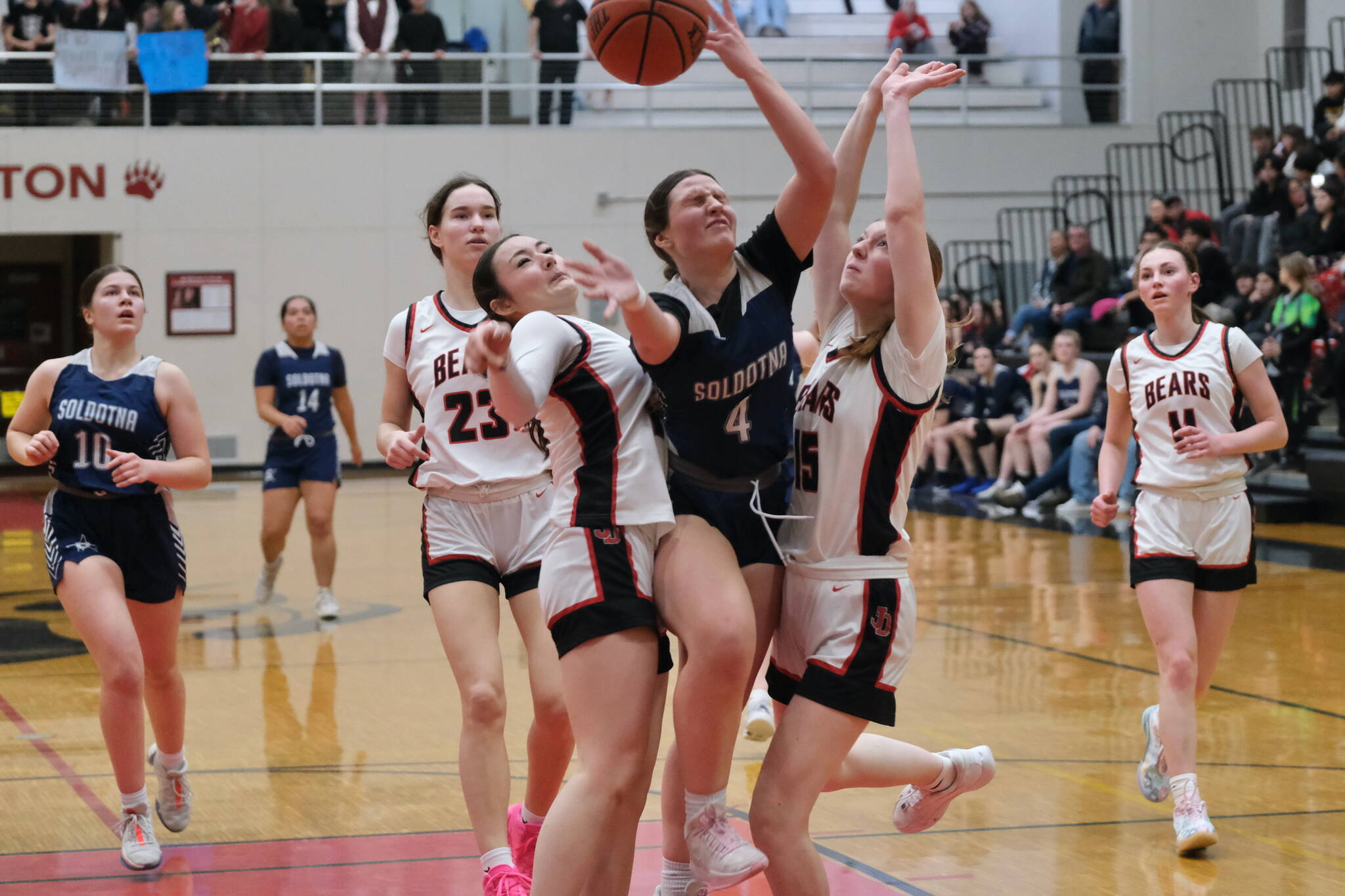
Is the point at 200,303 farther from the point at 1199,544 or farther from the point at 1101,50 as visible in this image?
the point at 1199,544

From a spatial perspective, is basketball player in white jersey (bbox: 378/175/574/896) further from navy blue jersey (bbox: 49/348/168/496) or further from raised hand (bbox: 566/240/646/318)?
raised hand (bbox: 566/240/646/318)

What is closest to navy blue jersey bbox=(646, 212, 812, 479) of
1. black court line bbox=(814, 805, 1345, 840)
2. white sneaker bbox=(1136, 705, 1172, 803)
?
black court line bbox=(814, 805, 1345, 840)

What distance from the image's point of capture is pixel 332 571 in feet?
29.2

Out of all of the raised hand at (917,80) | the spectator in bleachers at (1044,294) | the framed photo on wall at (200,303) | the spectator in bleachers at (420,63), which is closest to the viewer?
the raised hand at (917,80)

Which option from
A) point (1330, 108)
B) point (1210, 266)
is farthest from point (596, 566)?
point (1330, 108)

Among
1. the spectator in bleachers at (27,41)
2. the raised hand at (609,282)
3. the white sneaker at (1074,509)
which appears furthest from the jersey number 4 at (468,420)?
the spectator in bleachers at (27,41)

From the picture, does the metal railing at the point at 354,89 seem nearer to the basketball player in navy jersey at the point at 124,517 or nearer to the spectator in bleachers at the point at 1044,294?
the spectator in bleachers at the point at 1044,294

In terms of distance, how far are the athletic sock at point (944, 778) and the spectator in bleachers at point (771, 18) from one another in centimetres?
1744

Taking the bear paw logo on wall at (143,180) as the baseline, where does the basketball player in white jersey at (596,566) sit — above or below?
below

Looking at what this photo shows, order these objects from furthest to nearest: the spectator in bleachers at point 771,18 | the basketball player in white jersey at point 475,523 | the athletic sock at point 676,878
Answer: the spectator in bleachers at point 771,18, the basketball player in white jersey at point 475,523, the athletic sock at point 676,878

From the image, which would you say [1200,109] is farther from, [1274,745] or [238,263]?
[1274,745]

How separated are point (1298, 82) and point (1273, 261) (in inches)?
187

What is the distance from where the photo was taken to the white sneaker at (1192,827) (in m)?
4.47

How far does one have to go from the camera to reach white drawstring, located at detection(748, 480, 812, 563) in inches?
134
